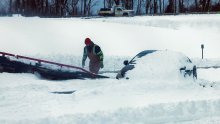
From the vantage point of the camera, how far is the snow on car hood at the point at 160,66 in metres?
12.2

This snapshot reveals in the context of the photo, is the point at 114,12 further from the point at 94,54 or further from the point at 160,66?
the point at 160,66

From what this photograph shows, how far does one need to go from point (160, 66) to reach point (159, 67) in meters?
0.05

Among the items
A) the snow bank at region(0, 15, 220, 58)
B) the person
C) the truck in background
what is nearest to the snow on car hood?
the person

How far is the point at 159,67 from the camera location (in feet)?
40.5

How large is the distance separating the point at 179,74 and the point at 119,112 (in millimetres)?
4176

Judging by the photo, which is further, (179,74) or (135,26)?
(135,26)

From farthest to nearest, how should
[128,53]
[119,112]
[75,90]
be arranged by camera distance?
[128,53] < [75,90] < [119,112]

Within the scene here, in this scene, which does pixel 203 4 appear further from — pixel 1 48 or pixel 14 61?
pixel 14 61

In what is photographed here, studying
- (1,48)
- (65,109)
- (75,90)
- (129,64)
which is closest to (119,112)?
(65,109)

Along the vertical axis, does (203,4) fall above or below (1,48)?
above

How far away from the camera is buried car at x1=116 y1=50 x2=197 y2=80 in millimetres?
12211

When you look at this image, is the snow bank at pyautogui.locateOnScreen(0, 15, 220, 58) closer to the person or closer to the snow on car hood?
the person

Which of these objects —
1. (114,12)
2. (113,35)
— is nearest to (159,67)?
(113,35)

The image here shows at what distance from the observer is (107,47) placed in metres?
30.5
